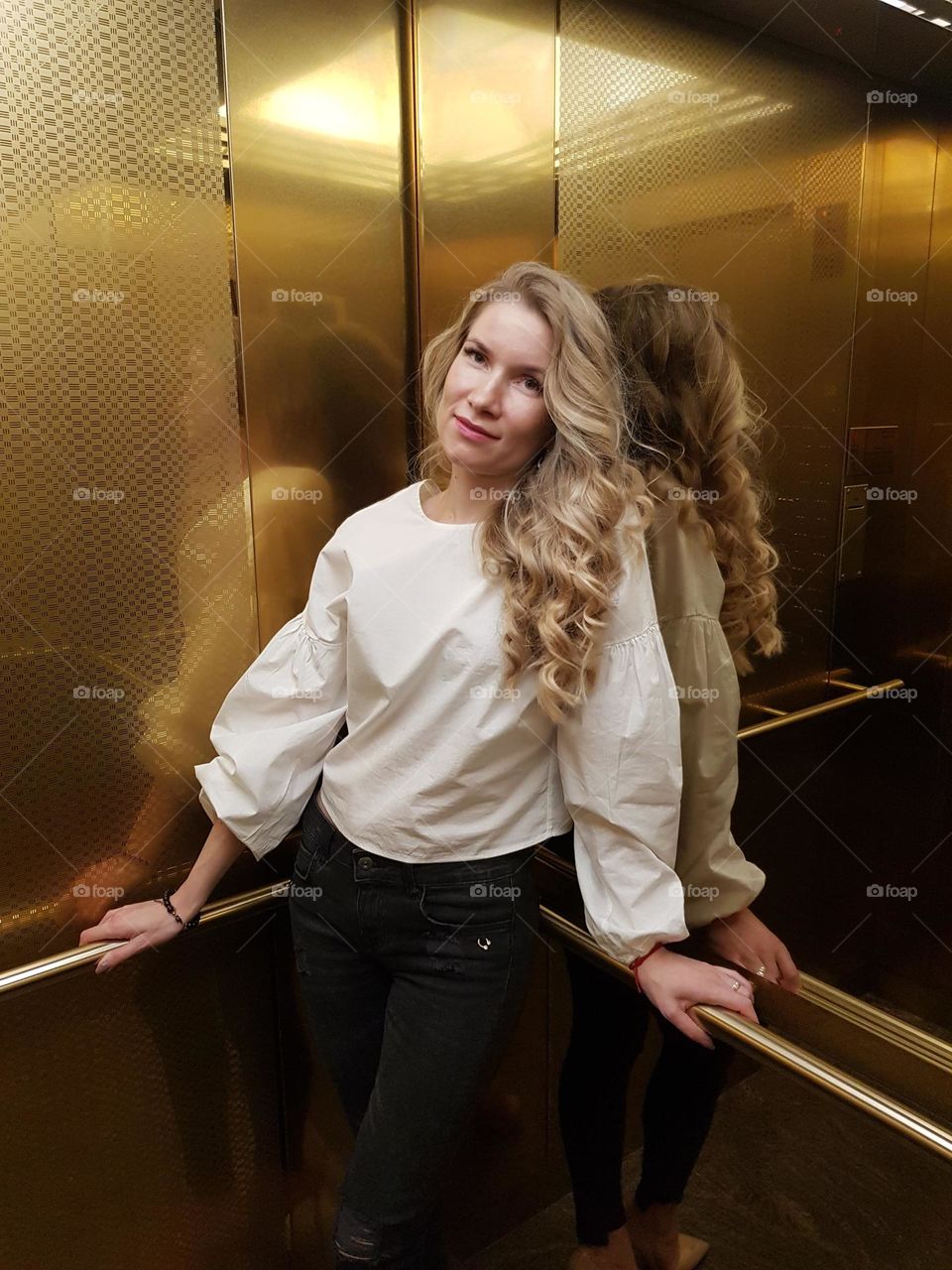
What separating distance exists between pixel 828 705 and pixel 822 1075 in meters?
1.38

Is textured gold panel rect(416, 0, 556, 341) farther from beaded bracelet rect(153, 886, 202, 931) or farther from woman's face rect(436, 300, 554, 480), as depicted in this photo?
beaded bracelet rect(153, 886, 202, 931)

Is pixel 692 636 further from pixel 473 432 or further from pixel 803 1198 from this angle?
pixel 803 1198

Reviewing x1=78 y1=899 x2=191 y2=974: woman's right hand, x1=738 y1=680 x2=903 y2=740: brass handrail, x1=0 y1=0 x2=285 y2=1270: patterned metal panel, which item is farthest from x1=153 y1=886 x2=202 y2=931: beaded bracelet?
x1=738 y1=680 x2=903 y2=740: brass handrail

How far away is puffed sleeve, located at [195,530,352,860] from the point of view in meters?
1.57

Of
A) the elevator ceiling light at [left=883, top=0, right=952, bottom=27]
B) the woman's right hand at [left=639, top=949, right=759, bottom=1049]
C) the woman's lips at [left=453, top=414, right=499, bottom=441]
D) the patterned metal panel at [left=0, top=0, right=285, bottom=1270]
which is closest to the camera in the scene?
the woman's right hand at [left=639, top=949, right=759, bottom=1049]

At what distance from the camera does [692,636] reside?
152cm

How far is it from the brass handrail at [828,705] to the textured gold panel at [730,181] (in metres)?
0.55

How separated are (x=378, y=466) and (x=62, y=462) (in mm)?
602

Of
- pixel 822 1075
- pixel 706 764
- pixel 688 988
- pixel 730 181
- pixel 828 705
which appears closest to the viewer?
pixel 822 1075

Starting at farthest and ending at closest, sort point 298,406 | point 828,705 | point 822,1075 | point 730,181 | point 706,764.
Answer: point 828,705
point 730,181
point 298,406
point 706,764
point 822,1075

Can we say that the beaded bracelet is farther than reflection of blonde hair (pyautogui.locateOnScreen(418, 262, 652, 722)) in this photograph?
Yes

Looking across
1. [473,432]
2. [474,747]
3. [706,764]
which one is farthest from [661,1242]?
[473,432]

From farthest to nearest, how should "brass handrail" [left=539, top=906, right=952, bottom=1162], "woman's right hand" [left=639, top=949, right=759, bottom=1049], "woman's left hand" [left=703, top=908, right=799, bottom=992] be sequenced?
"woman's left hand" [left=703, top=908, right=799, bottom=992]
"woman's right hand" [left=639, top=949, right=759, bottom=1049]
"brass handrail" [left=539, top=906, right=952, bottom=1162]

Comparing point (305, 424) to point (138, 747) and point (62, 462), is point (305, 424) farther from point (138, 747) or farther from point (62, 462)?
point (138, 747)
